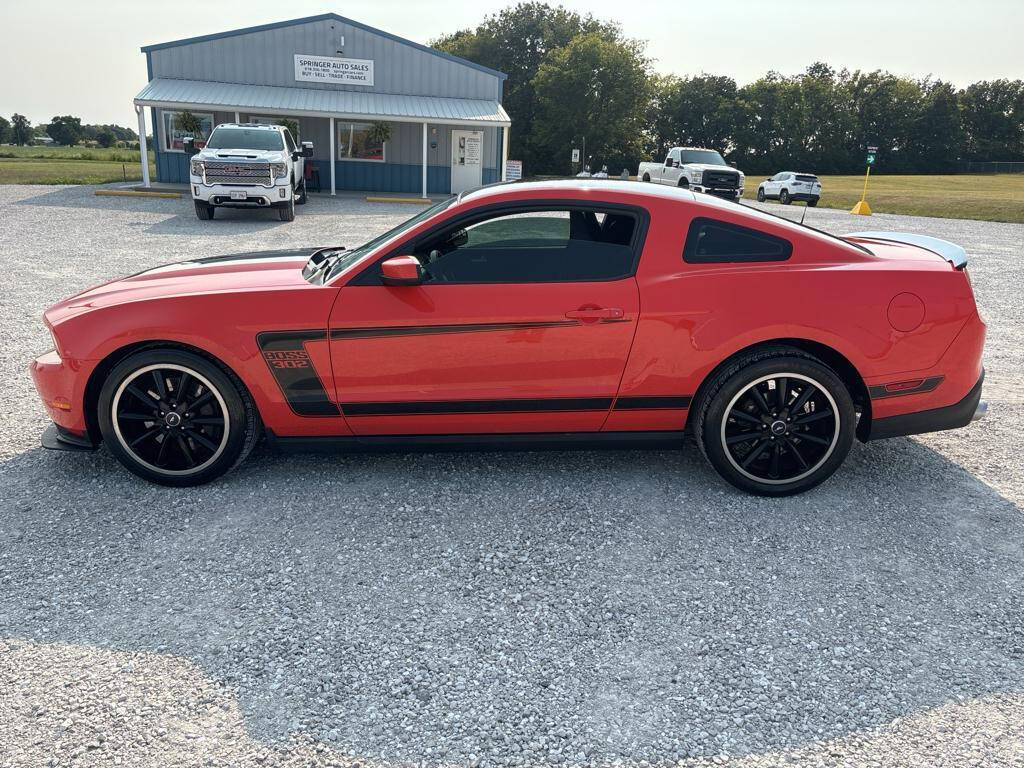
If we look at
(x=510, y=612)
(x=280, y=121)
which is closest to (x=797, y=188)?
(x=280, y=121)

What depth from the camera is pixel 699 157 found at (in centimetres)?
2956

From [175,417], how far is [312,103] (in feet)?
74.7

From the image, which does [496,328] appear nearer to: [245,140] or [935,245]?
[935,245]

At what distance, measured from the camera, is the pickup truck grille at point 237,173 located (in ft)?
51.5

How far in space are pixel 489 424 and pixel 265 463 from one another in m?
1.38

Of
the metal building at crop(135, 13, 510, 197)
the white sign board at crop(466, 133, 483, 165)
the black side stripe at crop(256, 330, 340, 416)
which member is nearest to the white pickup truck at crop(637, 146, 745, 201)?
the white sign board at crop(466, 133, 483, 165)

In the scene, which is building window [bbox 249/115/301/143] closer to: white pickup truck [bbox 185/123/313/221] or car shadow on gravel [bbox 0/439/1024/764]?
white pickup truck [bbox 185/123/313/221]

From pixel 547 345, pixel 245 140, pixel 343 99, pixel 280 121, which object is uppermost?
pixel 343 99

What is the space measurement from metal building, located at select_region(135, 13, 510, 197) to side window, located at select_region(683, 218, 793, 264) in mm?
21205

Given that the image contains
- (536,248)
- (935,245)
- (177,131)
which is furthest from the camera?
(177,131)

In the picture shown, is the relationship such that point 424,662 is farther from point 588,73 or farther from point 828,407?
point 588,73

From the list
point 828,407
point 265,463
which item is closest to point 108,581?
point 265,463

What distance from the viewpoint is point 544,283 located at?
3.76m

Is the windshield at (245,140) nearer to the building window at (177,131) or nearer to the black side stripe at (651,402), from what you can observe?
the building window at (177,131)
